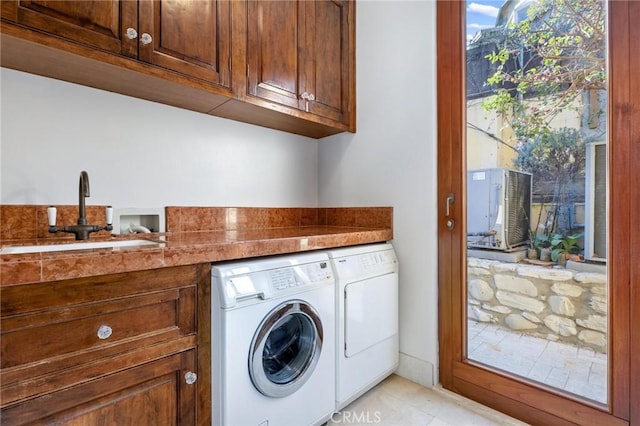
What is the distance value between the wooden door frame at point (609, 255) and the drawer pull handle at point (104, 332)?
1.63 metres

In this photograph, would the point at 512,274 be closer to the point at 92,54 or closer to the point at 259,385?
the point at 259,385

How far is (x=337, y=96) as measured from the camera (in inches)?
83.0

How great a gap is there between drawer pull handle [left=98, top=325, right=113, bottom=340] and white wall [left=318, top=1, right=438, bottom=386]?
1.56 m

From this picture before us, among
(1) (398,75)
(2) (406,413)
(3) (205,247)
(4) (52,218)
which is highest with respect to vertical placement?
(1) (398,75)

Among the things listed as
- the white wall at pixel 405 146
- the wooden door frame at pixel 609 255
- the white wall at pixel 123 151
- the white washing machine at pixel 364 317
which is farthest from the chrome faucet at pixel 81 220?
the wooden door frame at pixel 609 255

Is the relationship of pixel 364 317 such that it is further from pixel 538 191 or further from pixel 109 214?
pixel 109 214

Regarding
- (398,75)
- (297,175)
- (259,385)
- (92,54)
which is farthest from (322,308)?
(398,75)

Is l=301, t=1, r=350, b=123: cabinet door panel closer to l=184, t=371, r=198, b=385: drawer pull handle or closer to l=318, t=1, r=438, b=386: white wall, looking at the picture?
l=318, t=1, r=438, b=386: white wall

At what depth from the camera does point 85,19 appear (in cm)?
113

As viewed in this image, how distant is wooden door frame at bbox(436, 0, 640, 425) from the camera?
1.24 meters

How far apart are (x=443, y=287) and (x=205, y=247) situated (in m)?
1.38

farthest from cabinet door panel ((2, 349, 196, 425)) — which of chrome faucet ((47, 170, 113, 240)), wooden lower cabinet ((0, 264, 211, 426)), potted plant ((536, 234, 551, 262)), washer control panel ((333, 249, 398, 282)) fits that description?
potted plant ((536, 234, 551, 262))

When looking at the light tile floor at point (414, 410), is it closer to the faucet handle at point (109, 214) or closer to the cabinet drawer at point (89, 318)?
the cabinet drawer at point (89, 318)

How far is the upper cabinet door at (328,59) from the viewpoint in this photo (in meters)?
1.93
